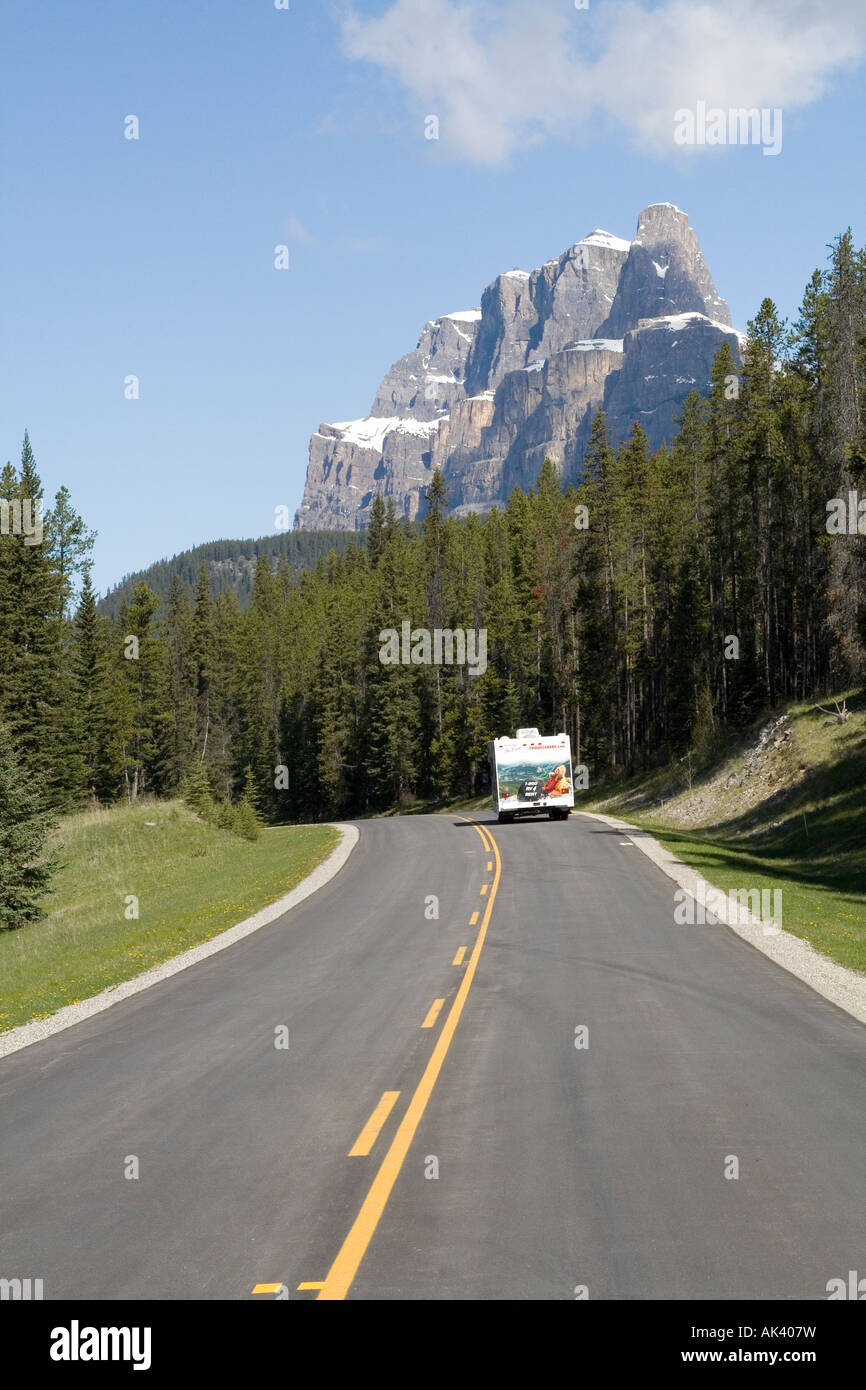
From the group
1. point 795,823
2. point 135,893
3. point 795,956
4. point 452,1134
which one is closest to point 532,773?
point 795,823

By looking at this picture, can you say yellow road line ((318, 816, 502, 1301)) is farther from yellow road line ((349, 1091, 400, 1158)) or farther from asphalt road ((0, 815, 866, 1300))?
yellow road line ((349, 1091, 400, 1158))

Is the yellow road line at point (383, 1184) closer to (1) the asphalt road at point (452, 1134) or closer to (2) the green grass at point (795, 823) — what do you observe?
(1) the asphalt road at point (452, 1134)

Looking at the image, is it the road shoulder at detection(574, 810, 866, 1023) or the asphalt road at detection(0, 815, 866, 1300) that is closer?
the asphalt road at detection(0, 815, 866, 1300)

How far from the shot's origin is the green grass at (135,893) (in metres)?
18.7

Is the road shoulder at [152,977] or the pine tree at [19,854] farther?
the pine tree at [19,854]

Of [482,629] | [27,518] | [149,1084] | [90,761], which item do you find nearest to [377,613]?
[482,629]

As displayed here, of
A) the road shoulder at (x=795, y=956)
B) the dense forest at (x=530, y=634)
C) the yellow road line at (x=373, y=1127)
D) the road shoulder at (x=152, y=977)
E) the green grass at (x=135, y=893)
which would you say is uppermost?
the dense forest at (x=530, y=634)

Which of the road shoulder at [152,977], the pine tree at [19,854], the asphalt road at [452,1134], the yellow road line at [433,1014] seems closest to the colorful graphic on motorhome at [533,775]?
the road shoulder at [152,977]

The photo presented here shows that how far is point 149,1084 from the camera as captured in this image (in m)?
10.6

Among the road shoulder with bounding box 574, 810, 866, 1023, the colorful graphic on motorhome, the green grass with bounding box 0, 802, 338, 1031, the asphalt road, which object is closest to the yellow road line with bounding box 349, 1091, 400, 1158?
the asphalt road

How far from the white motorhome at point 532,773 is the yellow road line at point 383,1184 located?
98.5 ft

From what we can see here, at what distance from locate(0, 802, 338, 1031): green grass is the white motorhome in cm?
690

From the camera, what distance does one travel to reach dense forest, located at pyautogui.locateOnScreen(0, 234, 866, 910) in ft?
A: 155
